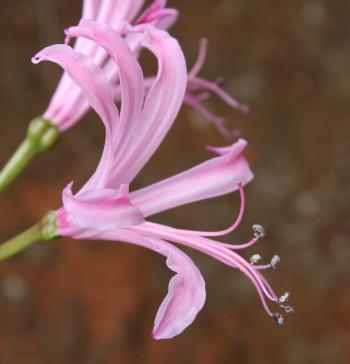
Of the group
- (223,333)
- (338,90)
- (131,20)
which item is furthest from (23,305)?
(131,20)

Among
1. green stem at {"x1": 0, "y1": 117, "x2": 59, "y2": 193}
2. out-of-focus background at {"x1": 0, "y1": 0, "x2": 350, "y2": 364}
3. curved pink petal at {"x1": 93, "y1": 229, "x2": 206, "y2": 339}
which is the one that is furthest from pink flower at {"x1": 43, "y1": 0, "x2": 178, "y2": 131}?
out-of-focus background at {"x1": 0, "y1": 0, "x2": 350, "y2": 364}

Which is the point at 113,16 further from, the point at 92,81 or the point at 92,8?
the point at 92,81

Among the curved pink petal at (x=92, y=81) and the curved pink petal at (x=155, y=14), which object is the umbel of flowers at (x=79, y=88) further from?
the curved pink petal at (x=92, y=81)

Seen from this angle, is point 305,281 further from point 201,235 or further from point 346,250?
point 201,235

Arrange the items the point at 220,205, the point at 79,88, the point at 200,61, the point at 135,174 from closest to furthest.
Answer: the point at 135,174, the point at 79,88, the point at 200,61, the point at 220,205

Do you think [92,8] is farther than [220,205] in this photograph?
No

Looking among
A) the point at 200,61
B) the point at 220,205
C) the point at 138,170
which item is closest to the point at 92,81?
the point at 138,170

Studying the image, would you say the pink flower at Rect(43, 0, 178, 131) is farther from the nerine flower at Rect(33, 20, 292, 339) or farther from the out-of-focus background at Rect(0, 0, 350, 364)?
the out-of-focus background at Rect(0, 0, 350, 364)
